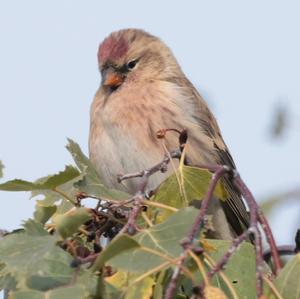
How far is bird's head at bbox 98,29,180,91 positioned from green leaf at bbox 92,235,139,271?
3.57m

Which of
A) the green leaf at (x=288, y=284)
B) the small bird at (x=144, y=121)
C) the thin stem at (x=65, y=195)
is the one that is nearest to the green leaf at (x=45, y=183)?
the thin stem at (x=65, y=195)

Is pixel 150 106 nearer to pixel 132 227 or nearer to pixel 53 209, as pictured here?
pixel 53 209

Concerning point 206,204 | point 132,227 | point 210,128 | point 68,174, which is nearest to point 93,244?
point 68,174

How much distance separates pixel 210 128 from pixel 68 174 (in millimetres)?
3024

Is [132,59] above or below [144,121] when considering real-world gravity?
above

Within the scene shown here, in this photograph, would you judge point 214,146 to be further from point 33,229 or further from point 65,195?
point 33,229

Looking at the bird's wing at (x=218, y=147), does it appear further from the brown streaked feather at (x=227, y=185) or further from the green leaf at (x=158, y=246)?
the green leaf at (x=158, y=246)

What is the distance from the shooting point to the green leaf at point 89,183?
9.95ft

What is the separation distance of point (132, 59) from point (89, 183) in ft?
9.67

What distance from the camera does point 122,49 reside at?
588 centimetres

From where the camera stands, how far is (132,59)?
6023 millimetres

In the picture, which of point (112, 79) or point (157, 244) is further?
point (112, 79)

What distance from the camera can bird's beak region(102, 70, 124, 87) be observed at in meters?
5.75

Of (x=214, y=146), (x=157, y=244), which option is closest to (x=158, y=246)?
(x=157, y=244)
